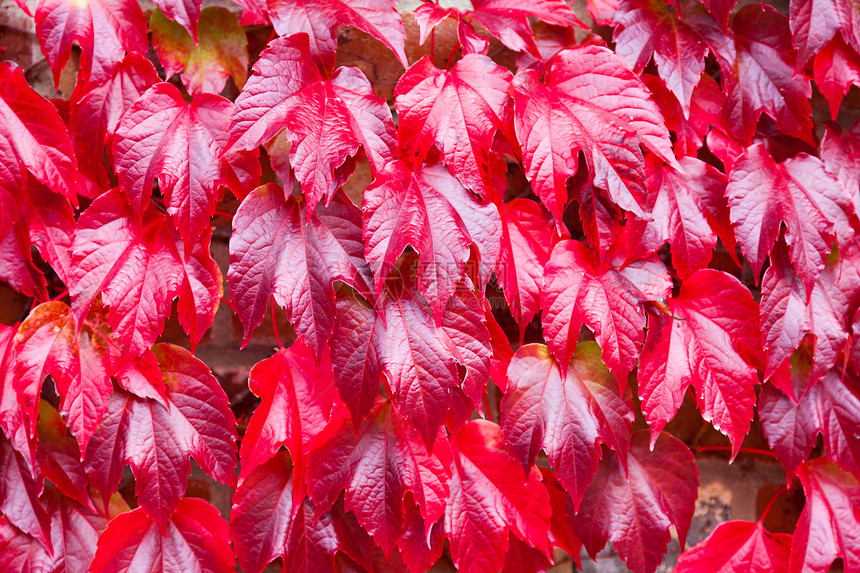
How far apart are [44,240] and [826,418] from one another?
1.07 m

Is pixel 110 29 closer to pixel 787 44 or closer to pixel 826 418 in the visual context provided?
pixel 787 44

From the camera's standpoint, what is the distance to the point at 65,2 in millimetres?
686

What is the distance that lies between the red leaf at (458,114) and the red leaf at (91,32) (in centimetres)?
34

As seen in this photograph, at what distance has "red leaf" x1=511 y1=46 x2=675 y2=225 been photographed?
65 cm

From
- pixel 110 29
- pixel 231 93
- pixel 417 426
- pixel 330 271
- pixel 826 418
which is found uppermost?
pixel 110 29

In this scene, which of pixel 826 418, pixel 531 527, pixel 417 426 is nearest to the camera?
pixel 417 426

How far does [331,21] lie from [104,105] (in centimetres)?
30

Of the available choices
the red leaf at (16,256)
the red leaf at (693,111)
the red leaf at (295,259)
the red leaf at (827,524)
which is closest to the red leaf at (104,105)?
the red leaf at (16,256)

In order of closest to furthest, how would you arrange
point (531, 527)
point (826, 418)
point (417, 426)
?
point (417, 426) < point (531, 527) < point (826, 418)

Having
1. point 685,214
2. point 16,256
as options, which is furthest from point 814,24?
point 16,256

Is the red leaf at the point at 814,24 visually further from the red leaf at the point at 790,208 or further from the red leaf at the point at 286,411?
the red leaf at the point at 286,411

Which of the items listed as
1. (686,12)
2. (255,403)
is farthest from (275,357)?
(686,12)

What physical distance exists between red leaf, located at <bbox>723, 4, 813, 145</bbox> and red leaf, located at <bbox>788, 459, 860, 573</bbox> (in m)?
0.50

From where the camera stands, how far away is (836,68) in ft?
2.72
